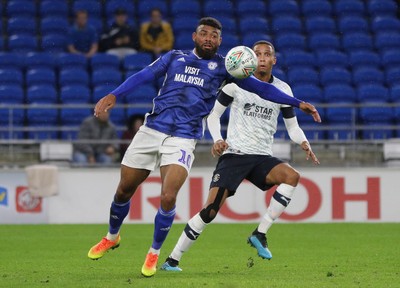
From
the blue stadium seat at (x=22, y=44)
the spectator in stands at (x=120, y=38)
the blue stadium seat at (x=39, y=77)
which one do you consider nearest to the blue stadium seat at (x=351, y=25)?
the spectator in stands at (x=120, y=38)

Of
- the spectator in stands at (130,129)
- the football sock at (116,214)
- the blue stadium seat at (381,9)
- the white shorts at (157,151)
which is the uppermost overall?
the blue stadium seat at (381,9)

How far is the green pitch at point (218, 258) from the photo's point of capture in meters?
8.12

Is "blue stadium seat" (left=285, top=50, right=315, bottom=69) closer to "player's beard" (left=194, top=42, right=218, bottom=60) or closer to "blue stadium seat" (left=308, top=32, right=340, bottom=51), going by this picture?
"blue stadium seat" (left=308, top=32, right=340, bottom=51)

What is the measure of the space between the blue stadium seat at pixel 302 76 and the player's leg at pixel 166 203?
1031 centimetres

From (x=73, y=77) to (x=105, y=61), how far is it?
799 mm

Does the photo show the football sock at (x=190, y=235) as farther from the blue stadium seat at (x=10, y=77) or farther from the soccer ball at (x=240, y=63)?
the blue stadium seat at (x=10, y=77)

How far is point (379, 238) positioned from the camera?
508 inches

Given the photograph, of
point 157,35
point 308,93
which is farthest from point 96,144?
point 308,93

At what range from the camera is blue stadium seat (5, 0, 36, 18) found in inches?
805

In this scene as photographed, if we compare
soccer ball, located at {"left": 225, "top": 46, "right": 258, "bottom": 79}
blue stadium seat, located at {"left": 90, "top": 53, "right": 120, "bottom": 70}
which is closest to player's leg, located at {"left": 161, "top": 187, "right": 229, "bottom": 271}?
soccer ball, located at {"left": 225, "top": 46, "right": 258, "bottom": 79}

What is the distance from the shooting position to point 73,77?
18.5 meters

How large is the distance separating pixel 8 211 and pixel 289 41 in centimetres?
702

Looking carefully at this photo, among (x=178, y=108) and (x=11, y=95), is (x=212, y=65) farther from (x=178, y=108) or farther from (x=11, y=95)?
(x=11, y=95)

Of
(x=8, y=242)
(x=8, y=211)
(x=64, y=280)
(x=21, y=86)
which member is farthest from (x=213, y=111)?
(x=21, y=86)
